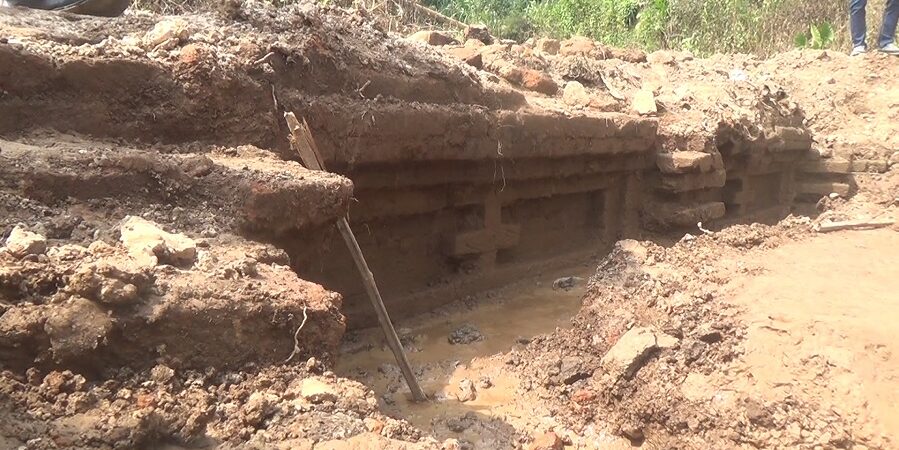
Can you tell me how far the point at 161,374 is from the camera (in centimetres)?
192

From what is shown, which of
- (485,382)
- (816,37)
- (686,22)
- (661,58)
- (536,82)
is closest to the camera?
(485,382)

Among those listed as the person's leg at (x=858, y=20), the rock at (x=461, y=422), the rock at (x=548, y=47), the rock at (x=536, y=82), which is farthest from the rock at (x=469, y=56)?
the person's leg at (x=858, y=20)

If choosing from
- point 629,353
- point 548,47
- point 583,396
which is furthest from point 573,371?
point 548,47

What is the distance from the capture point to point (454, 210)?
4641mm

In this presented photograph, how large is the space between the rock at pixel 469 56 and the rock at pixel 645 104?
1.52m

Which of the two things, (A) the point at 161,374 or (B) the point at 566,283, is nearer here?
(A) the point at 161,374

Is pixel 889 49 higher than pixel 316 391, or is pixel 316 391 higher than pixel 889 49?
pixel 889 49

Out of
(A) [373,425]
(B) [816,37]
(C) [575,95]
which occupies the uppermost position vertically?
(B) [816,37]

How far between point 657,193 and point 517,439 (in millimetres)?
3541

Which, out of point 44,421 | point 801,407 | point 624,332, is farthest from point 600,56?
point 44,421

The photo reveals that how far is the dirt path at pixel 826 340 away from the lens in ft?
9.25

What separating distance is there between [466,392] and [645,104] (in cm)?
366

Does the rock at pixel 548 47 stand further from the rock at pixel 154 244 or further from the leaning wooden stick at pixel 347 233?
the rock at pixel 154 244

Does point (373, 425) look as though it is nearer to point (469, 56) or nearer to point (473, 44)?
point (469, 56)
